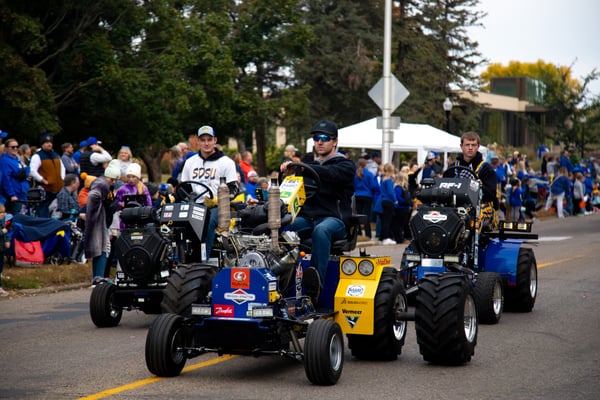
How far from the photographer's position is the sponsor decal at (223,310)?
28.2 ft

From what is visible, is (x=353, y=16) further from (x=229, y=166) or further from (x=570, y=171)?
(x=229, y=166)

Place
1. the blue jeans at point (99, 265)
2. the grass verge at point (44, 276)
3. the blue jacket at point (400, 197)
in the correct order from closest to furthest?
the blue jeans at point (99, 265) → the grass verge at point (44, 276) → the blue jacket at point (400, 197)

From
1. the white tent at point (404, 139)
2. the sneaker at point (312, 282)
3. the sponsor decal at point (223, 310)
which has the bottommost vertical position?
the sponsor decal at point (223, 310)

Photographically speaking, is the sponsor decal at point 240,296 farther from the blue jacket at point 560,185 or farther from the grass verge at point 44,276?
the blue jacket at point 560,185

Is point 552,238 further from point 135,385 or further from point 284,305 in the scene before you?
point 135,385

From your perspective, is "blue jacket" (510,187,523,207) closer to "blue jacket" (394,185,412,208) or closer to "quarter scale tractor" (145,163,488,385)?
"blue jacket" (394,185,412,208)

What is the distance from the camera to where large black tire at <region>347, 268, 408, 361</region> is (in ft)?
31.9


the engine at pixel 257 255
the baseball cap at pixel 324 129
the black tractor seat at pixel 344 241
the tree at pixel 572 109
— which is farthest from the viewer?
the tree at pixel 572 109

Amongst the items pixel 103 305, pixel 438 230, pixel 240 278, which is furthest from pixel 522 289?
pixel 240 278

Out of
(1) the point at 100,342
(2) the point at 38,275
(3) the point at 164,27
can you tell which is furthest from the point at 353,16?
(1) the point at 100,342

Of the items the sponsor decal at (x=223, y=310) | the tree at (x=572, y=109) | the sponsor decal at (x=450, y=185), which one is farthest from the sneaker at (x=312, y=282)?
the tree at (x=572, y=109)

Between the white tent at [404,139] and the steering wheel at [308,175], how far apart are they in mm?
21189

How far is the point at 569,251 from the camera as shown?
23.6 meters

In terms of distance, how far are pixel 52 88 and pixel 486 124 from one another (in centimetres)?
6468
